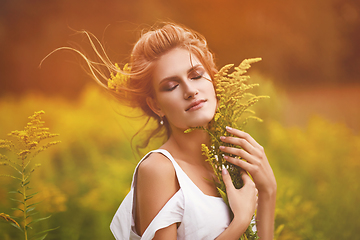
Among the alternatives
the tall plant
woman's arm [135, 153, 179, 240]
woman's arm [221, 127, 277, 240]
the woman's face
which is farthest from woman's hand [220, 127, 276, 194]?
the tall plant

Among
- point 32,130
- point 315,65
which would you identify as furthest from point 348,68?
point 32,130

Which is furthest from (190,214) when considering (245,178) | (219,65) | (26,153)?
(219,65)

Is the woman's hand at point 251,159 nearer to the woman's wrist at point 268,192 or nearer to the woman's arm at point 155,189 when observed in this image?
the woman's wrist at point 268,192

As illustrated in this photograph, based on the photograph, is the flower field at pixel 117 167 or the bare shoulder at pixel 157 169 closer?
the bare shoulder at pixel 157 169

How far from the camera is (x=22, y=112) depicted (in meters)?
2.04

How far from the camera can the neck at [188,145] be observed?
1441 millimetres

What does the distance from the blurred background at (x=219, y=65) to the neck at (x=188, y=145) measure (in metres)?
0.78

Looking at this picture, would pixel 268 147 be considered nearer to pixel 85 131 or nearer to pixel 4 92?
pixel 85 131

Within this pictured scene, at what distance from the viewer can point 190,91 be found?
52.1 inches

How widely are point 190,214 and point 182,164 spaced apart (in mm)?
239

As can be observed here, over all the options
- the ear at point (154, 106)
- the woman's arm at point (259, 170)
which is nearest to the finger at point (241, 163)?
the woman's arm at point (259, 170)

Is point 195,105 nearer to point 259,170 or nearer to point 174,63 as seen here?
point 174,63

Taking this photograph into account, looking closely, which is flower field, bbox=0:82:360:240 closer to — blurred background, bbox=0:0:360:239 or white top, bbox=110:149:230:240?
blurred background, bbox=0:0:360:239

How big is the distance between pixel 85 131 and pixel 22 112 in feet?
1.40
